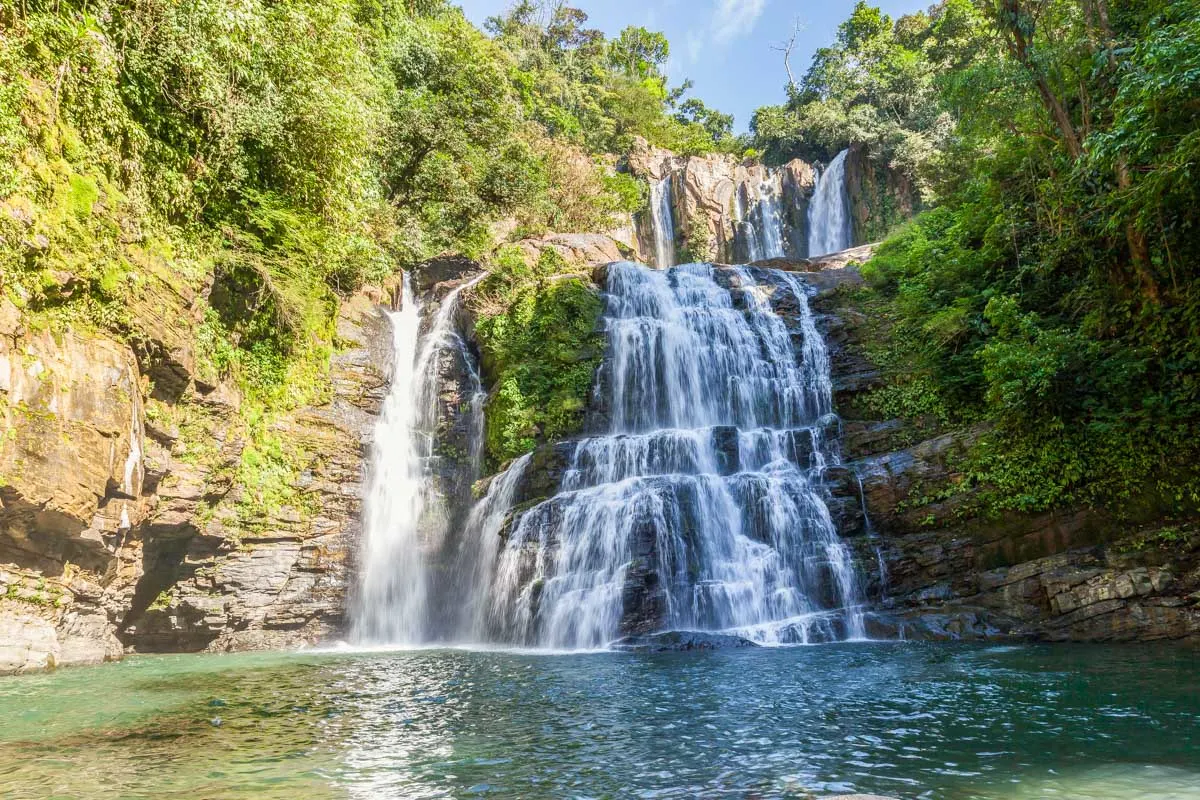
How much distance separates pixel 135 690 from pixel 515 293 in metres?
14.1

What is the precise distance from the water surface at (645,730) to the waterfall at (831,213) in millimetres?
27244

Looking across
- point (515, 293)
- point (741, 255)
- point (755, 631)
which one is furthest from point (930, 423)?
point (741, 255)

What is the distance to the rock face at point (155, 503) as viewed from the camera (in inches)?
360

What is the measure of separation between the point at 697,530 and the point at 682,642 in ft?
8.11

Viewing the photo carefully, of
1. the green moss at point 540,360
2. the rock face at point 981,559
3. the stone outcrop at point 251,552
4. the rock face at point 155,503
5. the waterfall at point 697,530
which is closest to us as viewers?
the rock face at point 155,503

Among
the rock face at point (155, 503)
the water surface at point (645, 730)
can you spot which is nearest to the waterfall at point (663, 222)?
the rock face at point (155, 503)

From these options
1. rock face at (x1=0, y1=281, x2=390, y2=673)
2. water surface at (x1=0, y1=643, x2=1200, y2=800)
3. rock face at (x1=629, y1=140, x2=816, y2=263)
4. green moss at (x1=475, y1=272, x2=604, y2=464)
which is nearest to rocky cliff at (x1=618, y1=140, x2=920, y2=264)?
rock face at (x1=629, y1=140, x2=816, y2=263)

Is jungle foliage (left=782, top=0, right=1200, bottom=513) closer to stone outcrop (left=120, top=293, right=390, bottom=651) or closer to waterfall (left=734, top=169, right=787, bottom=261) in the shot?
stone outcrop (left=120, top=293, right=390, bottom=651)

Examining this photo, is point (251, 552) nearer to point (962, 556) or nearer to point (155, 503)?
point (155, 503)

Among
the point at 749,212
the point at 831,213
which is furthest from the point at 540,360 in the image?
the point at 831,213

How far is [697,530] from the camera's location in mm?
12250

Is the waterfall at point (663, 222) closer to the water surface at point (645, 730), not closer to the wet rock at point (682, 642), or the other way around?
the wet rock at point (682, 642)

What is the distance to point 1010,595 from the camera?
10344 mm

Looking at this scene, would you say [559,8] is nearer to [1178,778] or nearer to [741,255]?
[741,255]
